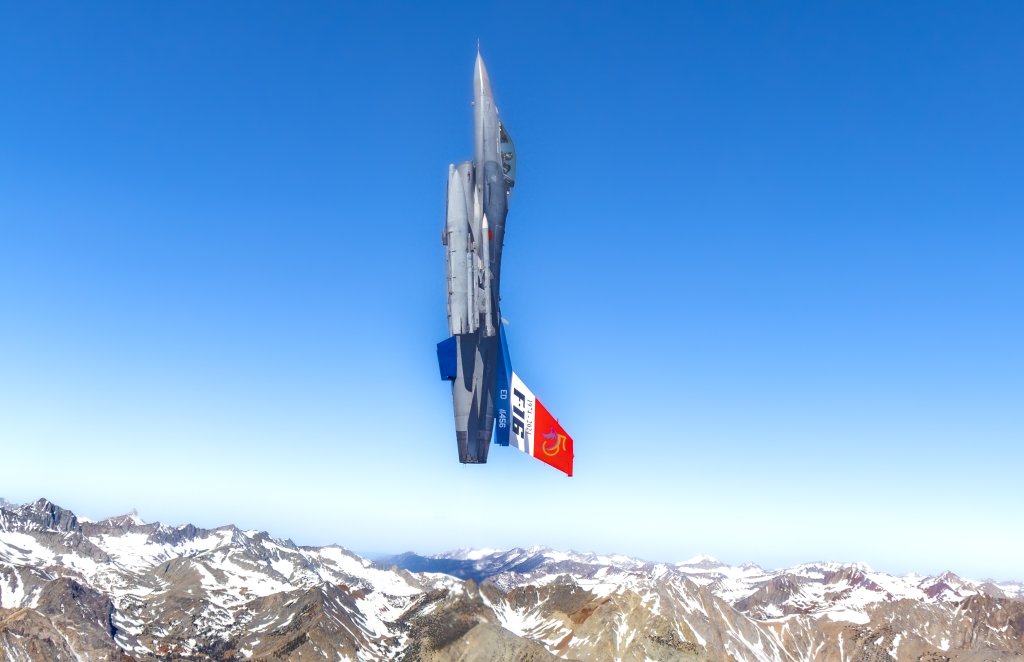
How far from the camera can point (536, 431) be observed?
56.2m

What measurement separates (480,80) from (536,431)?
89.6 feet

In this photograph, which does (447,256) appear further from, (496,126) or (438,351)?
(496,126)

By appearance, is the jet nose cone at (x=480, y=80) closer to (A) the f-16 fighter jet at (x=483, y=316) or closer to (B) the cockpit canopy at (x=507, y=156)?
(A) the f-16 fighter jet at (x=483, y=316)

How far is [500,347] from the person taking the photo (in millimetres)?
54969

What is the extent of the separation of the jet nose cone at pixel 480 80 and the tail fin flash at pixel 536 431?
21.6 metres

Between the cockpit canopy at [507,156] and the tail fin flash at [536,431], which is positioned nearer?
the cockpit canopy at [507,156]

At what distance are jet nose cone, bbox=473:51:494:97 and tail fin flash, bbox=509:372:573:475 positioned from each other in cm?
2160

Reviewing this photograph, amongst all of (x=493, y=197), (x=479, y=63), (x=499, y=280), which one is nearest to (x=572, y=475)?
(x=499, y=280)

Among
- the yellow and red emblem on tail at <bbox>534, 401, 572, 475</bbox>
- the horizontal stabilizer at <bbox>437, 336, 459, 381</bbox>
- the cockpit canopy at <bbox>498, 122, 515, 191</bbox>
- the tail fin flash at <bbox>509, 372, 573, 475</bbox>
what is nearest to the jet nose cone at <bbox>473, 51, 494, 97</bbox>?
the cockpit canopy at <bbox>498, 122, 515, 191</bbox>

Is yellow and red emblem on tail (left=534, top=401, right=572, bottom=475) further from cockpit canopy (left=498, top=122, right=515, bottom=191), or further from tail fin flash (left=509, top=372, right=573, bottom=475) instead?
cockpit canopy (left=498, top=122, right=515, bottom=191)

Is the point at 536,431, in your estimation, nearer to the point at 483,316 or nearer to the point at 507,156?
the point at 483,316

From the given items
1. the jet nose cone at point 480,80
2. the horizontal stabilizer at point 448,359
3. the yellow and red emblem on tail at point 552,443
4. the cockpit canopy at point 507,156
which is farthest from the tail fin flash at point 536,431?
the jet nose cone at point 480,80

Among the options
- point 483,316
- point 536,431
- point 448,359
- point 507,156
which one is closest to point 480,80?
point 507,156

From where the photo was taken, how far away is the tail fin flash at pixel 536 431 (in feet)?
182
